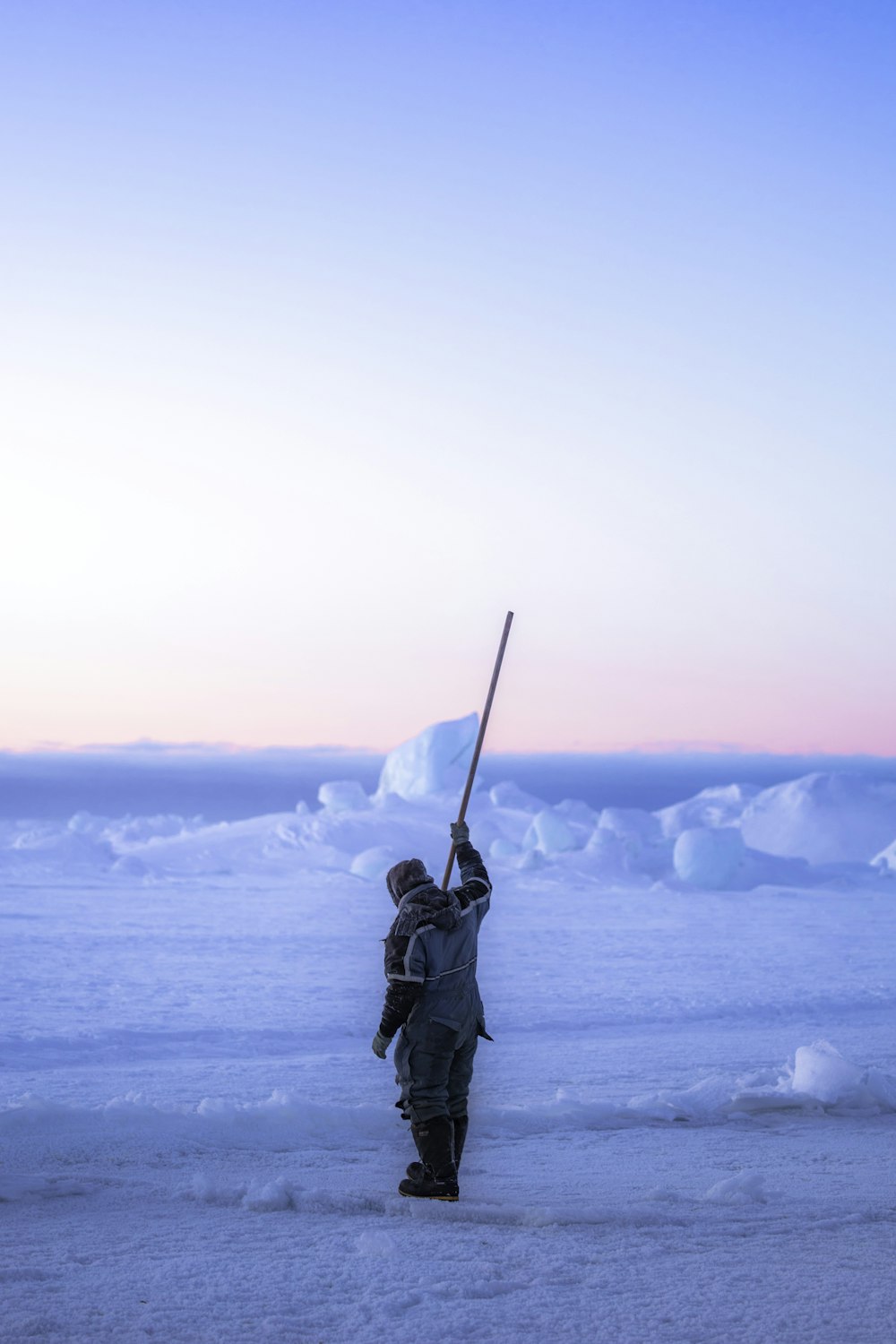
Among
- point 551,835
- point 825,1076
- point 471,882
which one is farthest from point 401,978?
point 551,835

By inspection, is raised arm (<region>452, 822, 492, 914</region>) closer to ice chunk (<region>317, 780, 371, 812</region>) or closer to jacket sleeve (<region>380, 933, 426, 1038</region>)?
jacket sleeve (<region>380, 933, 426, 1038</region>)

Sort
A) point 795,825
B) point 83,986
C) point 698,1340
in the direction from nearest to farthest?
point 698,1340 < point 83,986 < point 795,825

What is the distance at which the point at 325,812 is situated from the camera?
24125 mm

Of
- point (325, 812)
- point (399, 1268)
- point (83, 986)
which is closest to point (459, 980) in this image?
point (399, 1268)

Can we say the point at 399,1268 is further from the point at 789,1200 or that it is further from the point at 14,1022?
the point at 14,1022

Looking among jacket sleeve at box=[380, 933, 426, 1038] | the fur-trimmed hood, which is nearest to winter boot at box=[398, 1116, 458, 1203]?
jacket sleeve at box=[380, 933, 426, 1038]

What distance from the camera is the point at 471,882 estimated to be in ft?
12.2

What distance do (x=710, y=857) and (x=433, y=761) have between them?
24.3 feet

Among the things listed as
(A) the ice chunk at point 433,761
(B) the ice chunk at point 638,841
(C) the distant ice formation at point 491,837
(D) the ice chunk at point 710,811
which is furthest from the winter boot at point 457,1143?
(D) the ice chunk at point 710,811

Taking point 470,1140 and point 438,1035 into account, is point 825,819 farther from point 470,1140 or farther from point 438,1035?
point 438,1035

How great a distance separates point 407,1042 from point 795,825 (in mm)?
25587

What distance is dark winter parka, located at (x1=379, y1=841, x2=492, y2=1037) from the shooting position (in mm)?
3521

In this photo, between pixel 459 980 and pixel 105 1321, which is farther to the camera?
pixel 459 980

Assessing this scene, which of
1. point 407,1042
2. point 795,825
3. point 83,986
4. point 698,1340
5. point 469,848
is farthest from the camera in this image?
point 795,825
